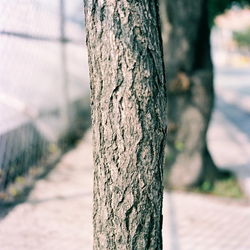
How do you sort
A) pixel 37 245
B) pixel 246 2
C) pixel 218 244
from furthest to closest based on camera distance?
1. pixel 246 2
2. pixel 218 244
3. pixel 37 245

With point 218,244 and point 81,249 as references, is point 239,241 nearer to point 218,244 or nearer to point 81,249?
point 218,244

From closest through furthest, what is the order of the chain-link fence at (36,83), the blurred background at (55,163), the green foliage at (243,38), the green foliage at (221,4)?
the blurred background at (55,163) → the chain-link fence at (36,83) → the green foliage at (221,4) → the green foliage at (243,38)

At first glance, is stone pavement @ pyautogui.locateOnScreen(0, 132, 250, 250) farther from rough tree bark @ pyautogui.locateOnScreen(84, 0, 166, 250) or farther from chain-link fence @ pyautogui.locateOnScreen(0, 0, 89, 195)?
rough tree bark @ pyautogui.locateOnScreen(84, 0, 166, 250)

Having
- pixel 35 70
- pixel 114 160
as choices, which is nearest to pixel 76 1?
pixel 35 70

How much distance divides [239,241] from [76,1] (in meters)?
6.14

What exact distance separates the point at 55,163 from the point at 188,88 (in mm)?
2433

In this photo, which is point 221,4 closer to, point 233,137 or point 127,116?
point 233,137

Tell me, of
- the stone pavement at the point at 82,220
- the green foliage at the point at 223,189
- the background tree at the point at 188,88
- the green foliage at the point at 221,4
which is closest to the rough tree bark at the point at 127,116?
the stone pavement at the point at 82,220

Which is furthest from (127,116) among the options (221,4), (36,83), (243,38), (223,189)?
(243,38)

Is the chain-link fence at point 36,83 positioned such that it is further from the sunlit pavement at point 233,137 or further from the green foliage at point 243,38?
the green foliage at point 243,38

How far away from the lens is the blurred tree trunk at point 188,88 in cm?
559

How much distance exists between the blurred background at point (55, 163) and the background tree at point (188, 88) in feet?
0.22

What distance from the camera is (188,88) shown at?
5.79 metres

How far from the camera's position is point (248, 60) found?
1702 inches
